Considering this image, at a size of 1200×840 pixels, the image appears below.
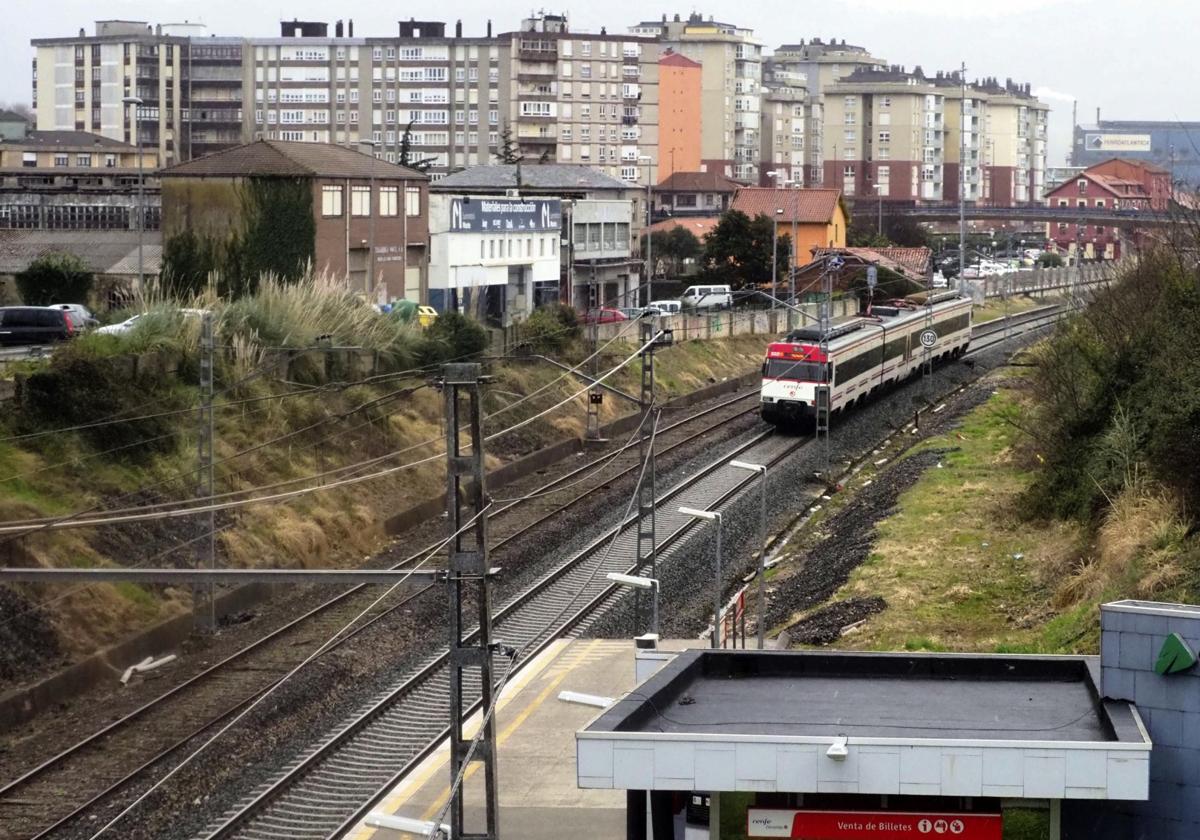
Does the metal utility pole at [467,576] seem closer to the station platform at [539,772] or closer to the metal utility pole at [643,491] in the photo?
the station platform at [539,772]

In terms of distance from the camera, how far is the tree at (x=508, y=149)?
88562 mm

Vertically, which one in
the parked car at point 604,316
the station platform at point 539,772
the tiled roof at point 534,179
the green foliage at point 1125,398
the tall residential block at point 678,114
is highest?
the tall residential block at point 678,114

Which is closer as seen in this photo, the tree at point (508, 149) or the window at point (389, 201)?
the window at point (389, 201)

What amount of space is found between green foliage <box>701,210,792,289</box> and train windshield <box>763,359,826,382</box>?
2692cm

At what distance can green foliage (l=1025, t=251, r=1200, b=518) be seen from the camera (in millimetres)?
21516

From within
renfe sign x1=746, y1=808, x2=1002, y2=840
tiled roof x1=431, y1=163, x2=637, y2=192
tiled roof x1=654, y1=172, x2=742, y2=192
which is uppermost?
tiled roof x1=654, y1=172, x2=742, y2=192

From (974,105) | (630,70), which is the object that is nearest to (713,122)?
(630,70)

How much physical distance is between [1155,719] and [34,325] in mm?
30718

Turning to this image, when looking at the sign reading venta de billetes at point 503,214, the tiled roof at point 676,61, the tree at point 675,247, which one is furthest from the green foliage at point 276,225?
the tiled roof at point 676,61

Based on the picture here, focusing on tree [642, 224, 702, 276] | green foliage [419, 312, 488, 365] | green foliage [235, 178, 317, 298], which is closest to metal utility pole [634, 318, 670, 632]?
green foliage [419, 312, 488, 365]

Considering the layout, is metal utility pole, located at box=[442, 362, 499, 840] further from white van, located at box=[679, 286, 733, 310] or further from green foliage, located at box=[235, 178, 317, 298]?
white van, located at box=[679, 286, 733, 310]

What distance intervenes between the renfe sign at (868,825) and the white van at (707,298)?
47968 mm

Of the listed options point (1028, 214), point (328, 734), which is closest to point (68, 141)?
point (1028, 214)

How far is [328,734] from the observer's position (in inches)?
698
